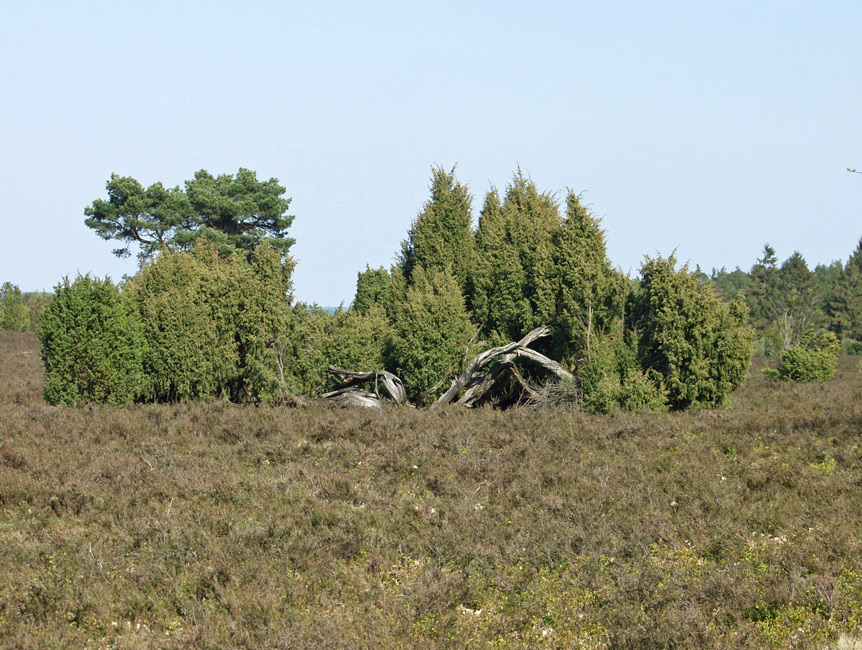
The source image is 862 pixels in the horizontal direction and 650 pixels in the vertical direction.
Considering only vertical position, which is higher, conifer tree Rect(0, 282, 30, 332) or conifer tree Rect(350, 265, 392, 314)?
conifer tree Rect(0, 282, 30, 332)

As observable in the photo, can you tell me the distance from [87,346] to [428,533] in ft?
41.8

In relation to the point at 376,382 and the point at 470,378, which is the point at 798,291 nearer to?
the point at 470,378

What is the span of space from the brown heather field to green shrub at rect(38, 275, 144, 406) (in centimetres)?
190

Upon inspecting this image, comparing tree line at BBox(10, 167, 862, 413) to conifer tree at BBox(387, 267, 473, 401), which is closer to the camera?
tree line at BBox(10, 167, 862, 413)

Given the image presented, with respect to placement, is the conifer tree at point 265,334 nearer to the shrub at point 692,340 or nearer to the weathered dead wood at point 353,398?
the weathered dead wood at point 353,398

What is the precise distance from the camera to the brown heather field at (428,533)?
7176mm

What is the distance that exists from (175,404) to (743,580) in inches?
595

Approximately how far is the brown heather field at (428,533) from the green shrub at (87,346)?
1901mm

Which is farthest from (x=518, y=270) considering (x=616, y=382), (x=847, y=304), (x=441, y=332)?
(x=847, y=304)

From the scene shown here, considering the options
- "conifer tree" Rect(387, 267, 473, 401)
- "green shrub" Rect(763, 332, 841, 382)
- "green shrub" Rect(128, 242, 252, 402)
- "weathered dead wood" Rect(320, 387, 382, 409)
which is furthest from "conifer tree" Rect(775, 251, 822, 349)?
"green shrub" Rect(128, 242, 252, 402)

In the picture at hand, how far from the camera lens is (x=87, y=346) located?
60.1 feet

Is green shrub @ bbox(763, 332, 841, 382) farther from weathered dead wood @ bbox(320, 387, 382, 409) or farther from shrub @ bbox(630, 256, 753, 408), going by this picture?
weathered dead wood @ bbox(320, 387, 382, 409)

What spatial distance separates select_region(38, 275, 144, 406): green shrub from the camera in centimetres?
1822

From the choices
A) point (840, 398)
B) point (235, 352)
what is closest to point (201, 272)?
point (235, 352)
